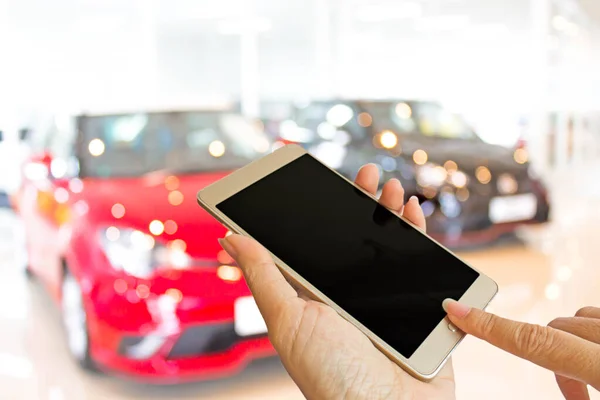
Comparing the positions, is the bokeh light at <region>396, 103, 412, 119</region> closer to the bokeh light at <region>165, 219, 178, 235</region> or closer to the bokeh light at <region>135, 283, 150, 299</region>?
the bokeh light at <region>165, 219, 178, 235</region>

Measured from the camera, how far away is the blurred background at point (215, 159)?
1685mm

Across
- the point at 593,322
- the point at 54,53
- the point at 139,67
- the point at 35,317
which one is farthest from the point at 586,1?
the point at 593,322

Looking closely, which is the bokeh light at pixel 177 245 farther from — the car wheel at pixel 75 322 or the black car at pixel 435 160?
the black car at pixel 435 160

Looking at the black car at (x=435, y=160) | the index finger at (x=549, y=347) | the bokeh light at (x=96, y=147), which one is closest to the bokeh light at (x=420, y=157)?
the black car at (x=435, y=160)

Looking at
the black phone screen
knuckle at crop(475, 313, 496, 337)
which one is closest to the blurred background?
the black phone screen

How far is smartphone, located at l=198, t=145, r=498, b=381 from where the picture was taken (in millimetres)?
805

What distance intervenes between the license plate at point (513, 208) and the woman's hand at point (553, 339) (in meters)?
2.55

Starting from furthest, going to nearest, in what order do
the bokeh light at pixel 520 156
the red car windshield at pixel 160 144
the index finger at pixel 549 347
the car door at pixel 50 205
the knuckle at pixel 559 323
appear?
the bokeh light at pixel 520 156 → the red car windshield at pixel 160 144 → the car door at pixel 50 205 → the knuckle at pixel 559 323 → the index finger at pixel 549 347

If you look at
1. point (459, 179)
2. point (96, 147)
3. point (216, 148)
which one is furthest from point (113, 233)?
point (459, 179)

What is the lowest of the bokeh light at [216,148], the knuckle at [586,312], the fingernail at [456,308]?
the bokeh light at [216,148]

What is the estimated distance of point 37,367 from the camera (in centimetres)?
194

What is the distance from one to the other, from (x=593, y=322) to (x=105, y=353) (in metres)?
1.31

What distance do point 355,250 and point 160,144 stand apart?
143 centimetres

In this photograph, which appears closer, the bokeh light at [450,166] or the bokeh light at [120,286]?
the bokeh light at [120,286]
